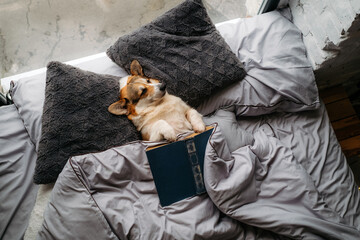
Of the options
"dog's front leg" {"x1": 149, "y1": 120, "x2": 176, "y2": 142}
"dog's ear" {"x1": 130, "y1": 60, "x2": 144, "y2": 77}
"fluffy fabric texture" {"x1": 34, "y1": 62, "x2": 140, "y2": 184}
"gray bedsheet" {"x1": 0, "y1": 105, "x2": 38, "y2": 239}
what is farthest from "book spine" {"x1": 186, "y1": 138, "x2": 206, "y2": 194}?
"gray bedsheet" {"x1": 0, "y1": 105, "x2": 38, "y2": 239}

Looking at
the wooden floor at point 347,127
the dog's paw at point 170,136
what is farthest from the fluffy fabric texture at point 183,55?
the wooden floor at point 347,127

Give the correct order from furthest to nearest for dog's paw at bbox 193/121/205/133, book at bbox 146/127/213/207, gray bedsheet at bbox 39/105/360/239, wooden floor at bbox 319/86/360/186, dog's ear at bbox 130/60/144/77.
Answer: wooden floor at bbox 319/86/360/186 → dog's ear at bbox 130/60/144/77 → dog's paw at bbox 193/121/205/133 → book at bbox 146/127/213/207 → gray bedsheet at bbox 39/105/360/239

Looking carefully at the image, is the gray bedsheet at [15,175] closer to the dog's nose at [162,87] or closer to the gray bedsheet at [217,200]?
the gray bedsheet at [217,200]

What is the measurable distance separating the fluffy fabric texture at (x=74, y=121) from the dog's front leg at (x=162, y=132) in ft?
0.42

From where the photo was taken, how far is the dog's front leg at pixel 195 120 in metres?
1.54

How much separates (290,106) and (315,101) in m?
0.16

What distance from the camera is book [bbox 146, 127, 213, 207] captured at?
4.49 ft

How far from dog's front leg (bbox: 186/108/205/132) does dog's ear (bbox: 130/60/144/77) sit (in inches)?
16.5

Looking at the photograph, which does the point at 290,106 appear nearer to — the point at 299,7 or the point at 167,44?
the point at 299,7

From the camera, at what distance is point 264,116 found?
1.84 metres

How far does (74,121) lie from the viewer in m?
1.48

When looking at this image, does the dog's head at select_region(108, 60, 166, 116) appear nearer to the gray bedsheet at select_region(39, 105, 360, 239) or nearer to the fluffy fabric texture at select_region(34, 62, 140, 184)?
the fluffy fabric texture at select_region(34, 62, 140, 184)

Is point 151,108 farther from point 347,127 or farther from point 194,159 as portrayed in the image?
point 347,127

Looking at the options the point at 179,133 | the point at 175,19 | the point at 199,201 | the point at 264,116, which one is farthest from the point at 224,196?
the point at 175,19
